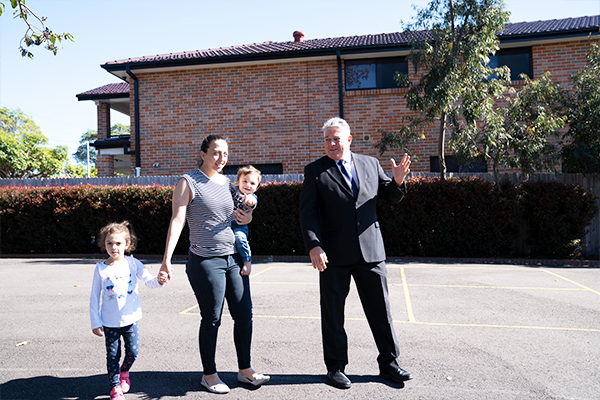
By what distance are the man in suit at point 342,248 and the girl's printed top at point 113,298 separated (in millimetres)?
1403

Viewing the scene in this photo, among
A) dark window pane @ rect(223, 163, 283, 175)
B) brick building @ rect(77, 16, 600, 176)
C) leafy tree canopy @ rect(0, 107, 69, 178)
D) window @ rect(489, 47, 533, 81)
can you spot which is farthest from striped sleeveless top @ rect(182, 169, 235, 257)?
leafy tree canopy @ rect(0, 107, 69, 178)

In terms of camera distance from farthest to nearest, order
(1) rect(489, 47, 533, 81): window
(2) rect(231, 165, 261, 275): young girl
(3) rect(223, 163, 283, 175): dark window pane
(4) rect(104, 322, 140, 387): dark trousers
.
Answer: (3) rect(223, 163, 283, 175): dark window pane, (1) rect(489, 47, 533, 81): window, (2) rect(231, 165, 261, 275): young girl, (4) rect(104, 322, 140, 387): dark trousers

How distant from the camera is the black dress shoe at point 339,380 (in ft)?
12.1

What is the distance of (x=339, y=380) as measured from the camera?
3703 millimetres

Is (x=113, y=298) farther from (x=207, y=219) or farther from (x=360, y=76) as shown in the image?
(x=360, y=76)

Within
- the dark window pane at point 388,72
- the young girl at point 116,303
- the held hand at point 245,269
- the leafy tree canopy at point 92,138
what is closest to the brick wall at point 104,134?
the dark window pane at point 388,72

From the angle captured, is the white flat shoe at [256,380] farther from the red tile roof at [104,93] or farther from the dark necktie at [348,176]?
the red tile roof at [104,93]

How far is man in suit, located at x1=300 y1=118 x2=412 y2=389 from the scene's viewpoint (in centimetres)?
379

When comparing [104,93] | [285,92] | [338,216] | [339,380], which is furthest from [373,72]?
[339,380]

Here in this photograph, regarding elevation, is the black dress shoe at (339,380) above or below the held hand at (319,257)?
below

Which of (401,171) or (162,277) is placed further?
(401,171)

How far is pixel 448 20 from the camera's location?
460 inches

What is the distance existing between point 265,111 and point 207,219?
40.9 ft

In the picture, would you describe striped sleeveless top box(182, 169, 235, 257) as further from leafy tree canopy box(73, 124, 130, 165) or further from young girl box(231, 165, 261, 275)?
leafy tree canopy box(73, 124, 130, 165)
